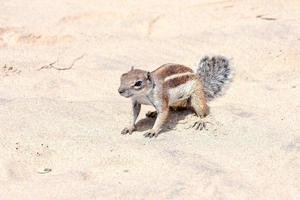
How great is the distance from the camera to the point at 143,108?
6070mm

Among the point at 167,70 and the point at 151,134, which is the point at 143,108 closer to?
the point at 167,70

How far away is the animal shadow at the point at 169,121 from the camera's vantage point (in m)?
5.57

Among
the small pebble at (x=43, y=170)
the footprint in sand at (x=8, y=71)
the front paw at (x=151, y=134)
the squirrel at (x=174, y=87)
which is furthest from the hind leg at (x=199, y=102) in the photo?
the footprint in sand at (x=8, y=71)

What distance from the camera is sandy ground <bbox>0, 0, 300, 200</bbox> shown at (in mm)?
4551

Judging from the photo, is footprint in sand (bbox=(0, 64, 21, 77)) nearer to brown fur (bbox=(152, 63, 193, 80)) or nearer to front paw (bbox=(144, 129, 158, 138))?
brown fur (bbox=(152, 63, 193, 80))

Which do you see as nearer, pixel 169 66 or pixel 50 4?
pixel 169 66

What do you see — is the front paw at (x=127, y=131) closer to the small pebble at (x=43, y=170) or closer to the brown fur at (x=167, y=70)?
the brown fur at (x=167, y=70)

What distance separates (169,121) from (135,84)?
0.72m

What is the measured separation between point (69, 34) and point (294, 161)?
150 inches

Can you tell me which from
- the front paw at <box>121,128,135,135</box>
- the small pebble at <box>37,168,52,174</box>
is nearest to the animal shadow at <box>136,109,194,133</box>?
the front paw at <box>121,128,135,135</box>

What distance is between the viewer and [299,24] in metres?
7.60

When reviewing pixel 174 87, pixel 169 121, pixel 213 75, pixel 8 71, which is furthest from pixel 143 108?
pixel 8 71

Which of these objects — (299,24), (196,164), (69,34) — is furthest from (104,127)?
(299,24)

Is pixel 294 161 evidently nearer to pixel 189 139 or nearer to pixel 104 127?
pixel 189 139
